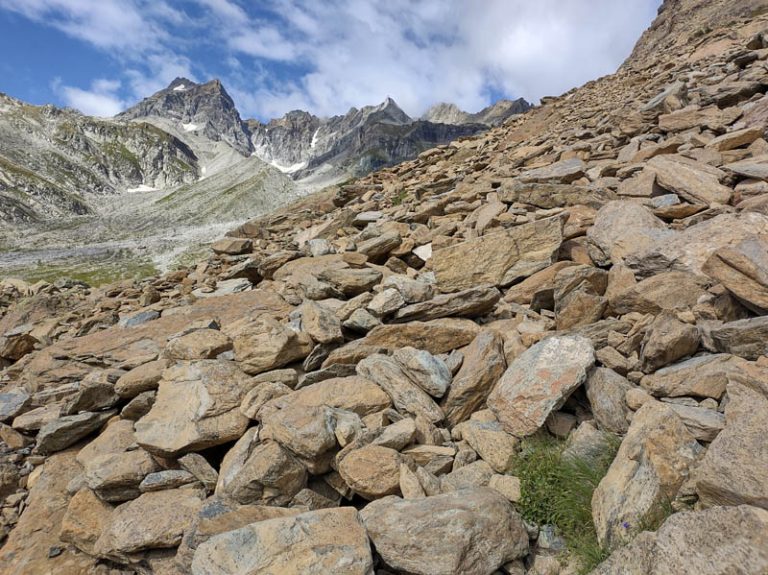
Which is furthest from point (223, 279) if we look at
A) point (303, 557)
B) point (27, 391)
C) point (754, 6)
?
point (754, 6)

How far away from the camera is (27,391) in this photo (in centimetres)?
834

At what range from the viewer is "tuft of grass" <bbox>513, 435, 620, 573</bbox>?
394 centimetres

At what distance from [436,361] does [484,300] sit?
1972mm

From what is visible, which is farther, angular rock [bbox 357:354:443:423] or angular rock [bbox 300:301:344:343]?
angular rock [bbox 300:301:344:343]

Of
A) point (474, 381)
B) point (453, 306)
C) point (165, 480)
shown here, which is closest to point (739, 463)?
point (474, 381)

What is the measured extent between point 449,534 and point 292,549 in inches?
57.2

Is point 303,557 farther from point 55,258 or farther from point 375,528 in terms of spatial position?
A: point 55,258

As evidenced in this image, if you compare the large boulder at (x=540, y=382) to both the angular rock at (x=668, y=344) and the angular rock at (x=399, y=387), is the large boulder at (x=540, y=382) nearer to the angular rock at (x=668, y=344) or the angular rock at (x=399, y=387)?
the angular rock at (x=668, y=344)

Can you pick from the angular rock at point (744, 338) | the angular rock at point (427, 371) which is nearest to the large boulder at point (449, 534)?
the angular rock at point (427, 371)

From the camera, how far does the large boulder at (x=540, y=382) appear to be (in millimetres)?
4983

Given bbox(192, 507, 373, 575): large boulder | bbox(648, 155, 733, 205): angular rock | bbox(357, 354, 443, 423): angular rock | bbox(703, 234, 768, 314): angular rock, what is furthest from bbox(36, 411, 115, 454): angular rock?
bbox(648, 155, 733, 205): angular rock

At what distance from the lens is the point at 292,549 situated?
12.1ft

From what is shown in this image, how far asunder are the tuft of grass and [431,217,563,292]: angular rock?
440 cm

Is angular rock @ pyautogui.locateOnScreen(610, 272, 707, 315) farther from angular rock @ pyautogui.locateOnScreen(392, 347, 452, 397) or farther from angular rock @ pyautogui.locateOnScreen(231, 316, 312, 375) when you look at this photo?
angular rock @ pyautogui.locateOnScreen(231, 316, 312, 375)
